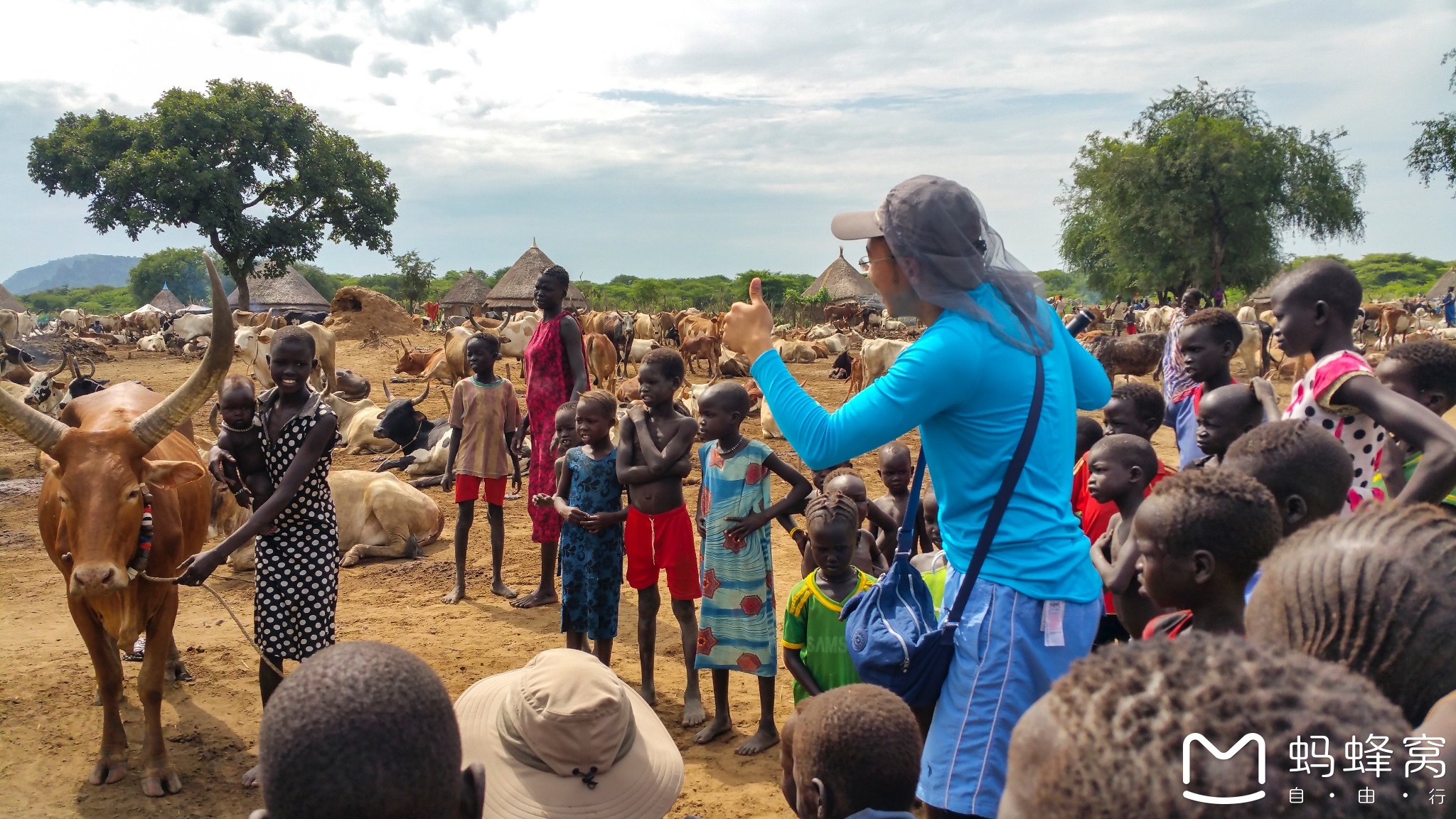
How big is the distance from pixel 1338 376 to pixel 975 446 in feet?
5.43

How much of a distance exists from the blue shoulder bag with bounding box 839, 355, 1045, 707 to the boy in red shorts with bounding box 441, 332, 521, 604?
468 cm

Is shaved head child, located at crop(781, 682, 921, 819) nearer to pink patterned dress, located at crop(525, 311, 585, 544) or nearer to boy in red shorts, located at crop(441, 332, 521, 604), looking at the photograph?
pink patterned dress, located at crop(525, 311, 585, 544)

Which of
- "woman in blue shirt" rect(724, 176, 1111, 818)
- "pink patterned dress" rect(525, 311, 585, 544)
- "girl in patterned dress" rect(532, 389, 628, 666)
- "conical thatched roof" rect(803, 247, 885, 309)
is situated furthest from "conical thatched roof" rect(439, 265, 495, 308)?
"woman in blue shirt" rect(724, 176, 1111, 818)

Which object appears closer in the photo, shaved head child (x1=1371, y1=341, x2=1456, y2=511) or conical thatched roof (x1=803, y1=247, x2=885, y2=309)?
shaved head child (x1=1371, y1=341, x2=1456, y2=511)

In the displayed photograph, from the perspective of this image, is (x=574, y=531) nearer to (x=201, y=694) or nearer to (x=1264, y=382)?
(x=201, y=694)

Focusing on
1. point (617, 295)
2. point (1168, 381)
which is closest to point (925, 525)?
point (1168, 381)

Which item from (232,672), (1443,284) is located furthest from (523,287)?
(1443,284)

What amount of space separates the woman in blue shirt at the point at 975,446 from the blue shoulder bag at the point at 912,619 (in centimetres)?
3

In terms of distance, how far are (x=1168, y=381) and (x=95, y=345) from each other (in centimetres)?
3196

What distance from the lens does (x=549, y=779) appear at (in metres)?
2.14

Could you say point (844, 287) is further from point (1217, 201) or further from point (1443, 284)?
point (1443, 284)

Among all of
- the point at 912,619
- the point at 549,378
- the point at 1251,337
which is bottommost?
the point at 912,619

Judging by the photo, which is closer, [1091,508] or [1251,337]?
[1091,508]

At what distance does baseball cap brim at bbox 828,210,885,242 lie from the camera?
228 cm
